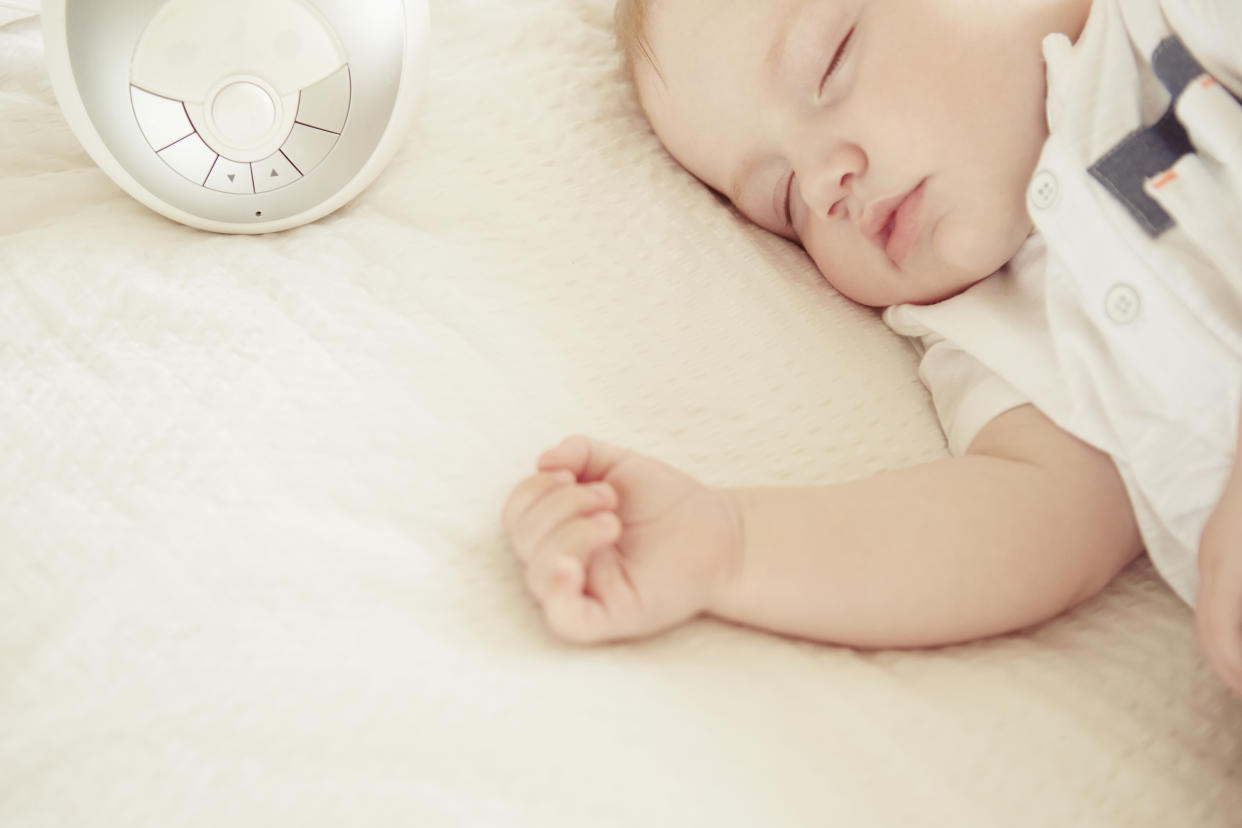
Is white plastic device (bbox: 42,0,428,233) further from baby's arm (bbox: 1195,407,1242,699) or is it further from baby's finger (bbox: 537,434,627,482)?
baby's arm (bbox: 1195,407,1242,699)

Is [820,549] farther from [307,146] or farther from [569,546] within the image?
[307,146]

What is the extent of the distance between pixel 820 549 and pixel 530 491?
0.18 m

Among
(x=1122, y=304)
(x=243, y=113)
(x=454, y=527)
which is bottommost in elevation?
(x=454, y=527)

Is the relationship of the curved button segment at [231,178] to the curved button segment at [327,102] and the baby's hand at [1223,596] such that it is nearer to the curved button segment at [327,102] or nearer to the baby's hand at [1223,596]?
the curved button segment at [327,102]

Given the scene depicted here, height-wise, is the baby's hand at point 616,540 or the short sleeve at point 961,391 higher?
the short sleeve at point 961,391

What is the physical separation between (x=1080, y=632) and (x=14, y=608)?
0.64 m

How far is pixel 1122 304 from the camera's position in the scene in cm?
68

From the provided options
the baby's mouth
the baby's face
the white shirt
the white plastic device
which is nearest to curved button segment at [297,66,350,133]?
the white plastic device

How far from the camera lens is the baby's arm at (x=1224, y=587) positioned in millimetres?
560

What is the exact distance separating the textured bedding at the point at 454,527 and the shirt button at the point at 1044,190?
184mm

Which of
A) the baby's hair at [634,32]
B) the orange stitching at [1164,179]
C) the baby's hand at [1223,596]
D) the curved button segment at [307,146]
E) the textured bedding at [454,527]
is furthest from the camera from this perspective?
the baby's hair at [634,32]

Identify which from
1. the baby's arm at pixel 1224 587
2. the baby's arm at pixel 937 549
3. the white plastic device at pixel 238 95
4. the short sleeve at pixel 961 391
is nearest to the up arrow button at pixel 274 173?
the white plastic device at pixel 238 95

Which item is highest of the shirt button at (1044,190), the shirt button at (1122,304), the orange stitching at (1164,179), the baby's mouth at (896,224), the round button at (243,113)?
the orange stitching at (1164,179)

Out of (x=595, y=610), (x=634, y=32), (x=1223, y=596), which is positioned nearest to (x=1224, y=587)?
(x=1223, y=596)
